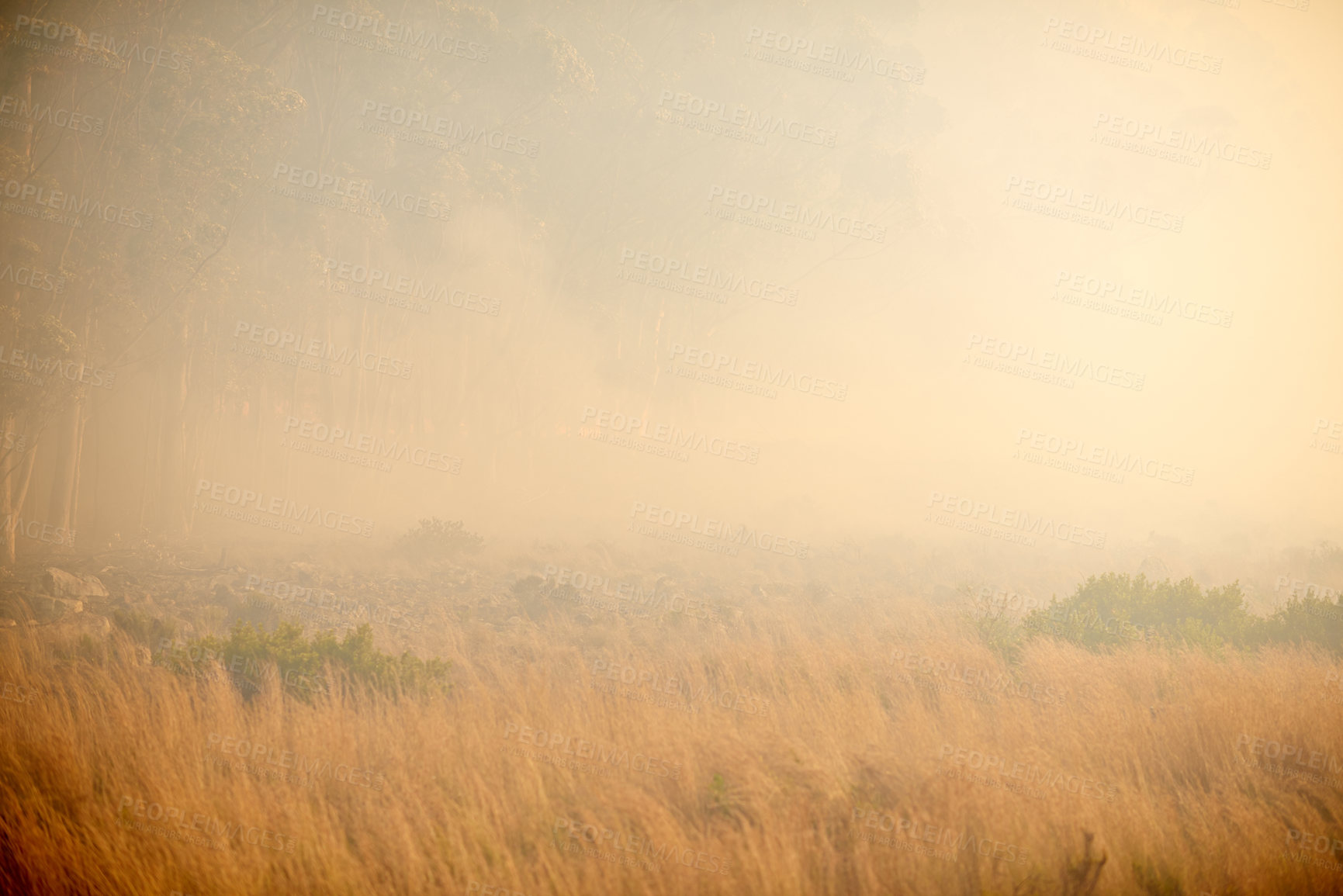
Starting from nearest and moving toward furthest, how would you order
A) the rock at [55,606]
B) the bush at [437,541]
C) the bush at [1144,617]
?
the bush at [1144,617] → the rock at [55,606] → the bush at [437,541]

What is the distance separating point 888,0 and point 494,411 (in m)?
27.2

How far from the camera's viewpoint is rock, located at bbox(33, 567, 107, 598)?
429 inches

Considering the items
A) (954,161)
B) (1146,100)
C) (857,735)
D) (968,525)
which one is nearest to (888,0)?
(954,161)

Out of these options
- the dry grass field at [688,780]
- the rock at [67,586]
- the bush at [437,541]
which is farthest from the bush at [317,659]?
the bush at [437,541]

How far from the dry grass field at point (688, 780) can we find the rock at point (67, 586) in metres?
3.88

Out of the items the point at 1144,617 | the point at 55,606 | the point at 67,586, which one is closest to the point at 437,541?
the point at 67,586

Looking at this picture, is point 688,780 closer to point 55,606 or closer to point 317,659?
point 317,659

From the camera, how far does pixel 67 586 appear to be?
11141 mm

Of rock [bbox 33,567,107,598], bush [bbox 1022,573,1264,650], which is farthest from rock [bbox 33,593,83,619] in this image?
bush [bbox 1022,573,1264,650]

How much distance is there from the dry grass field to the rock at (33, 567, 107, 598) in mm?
3880

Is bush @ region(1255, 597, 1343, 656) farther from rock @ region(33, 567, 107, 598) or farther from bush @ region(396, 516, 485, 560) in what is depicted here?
rock @ region(33, 567, 107, 598)

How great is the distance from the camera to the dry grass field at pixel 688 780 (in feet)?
12.8

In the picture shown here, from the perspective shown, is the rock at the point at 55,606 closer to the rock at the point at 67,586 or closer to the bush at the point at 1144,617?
the rock at the point at 67,586

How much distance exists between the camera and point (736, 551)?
1948 cm
